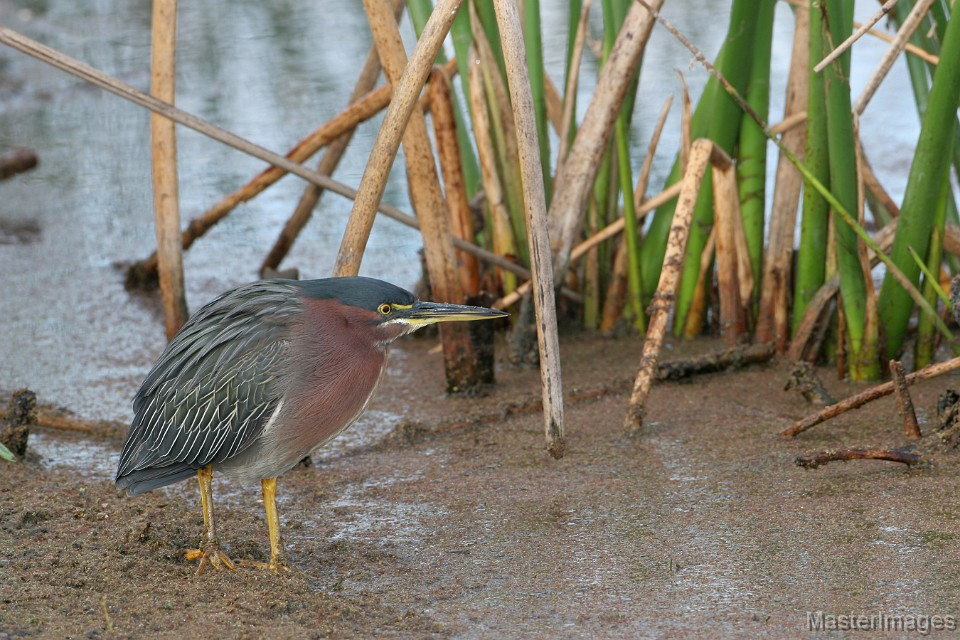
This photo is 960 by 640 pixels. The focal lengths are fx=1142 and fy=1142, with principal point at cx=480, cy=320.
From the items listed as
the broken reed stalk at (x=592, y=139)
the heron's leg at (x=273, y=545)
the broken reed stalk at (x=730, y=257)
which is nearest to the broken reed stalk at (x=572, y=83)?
the broken reed stalk at (x=592, y=139)

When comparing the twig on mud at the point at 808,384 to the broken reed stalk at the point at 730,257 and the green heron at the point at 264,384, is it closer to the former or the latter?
the broken reed stalk at the point at 730,257

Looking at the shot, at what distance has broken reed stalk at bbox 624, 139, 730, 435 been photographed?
3.91 metres

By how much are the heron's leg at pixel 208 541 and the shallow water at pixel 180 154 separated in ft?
5.09

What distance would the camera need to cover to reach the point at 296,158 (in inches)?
211

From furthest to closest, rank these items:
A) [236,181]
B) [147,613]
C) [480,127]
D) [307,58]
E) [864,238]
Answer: [307,58], [236,181], [480,127], [864,238], [147,613]

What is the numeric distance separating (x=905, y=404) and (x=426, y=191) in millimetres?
1808

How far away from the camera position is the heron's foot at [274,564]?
3.16 metres

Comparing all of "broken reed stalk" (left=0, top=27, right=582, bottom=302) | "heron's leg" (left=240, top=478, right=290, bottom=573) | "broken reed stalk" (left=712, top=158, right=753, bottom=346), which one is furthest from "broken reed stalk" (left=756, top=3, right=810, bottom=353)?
"heron's leg" (left=240, top=478, right=290, bottom=573)

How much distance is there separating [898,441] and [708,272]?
1.31 metres

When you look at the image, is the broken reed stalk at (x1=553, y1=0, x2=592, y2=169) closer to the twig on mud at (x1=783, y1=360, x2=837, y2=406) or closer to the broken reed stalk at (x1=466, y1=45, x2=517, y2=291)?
the broken reed stalk at (x1=466, y1=45, x2=517, y2=291)

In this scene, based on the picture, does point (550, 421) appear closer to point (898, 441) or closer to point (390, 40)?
point (898, 441)

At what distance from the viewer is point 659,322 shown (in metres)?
3.92

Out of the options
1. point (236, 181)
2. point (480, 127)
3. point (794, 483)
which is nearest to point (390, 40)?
point (480, 127)

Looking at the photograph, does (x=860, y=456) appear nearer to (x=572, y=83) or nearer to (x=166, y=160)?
(x=572, y=83)
